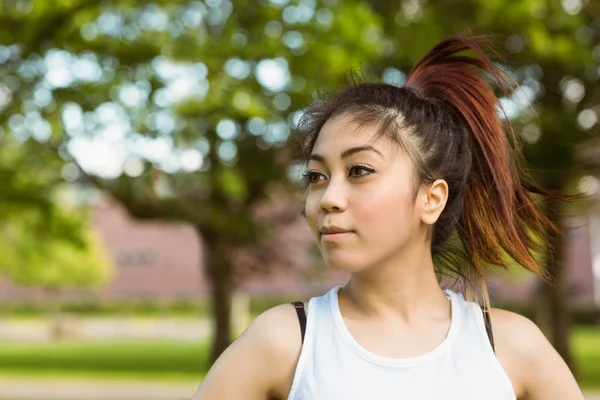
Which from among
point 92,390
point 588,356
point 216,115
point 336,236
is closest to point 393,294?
point 336,236

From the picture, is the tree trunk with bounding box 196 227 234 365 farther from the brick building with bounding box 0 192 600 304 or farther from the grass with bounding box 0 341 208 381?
the brick building with bounding box 0 192 600 304

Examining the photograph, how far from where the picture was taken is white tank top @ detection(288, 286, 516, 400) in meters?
1.76

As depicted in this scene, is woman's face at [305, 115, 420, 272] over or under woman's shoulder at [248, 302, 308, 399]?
over

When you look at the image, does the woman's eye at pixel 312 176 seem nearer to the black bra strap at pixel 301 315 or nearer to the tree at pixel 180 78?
the black bra strap at pixel 301 315

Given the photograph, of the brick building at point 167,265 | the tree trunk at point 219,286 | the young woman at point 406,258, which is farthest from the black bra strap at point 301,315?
the brick building at point 167,265

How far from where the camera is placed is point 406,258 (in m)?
1.97

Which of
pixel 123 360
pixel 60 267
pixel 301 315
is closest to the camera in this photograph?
pixel 301 315

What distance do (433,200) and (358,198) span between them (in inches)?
8.3

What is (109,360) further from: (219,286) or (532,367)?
(532,367)

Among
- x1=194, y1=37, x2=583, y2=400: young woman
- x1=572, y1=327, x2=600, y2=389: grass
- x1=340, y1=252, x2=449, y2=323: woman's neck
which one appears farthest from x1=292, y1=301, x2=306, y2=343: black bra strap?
x1=572, y1=327, x2=600, y2=389: grass

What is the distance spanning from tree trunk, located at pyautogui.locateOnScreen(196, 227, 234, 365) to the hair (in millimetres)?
13868

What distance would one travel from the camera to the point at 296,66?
26.3 feet

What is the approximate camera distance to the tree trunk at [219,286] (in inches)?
629

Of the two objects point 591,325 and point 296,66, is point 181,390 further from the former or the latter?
point 591,325
